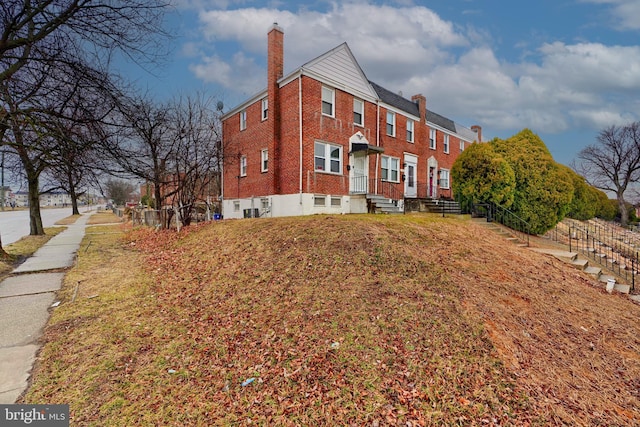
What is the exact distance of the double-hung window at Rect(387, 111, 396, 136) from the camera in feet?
60.9

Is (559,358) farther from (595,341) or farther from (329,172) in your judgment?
(329,172)

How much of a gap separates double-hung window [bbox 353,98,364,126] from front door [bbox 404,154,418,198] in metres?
4.81

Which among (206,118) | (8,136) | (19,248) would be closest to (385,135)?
(206,118)

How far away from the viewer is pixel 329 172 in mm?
14539

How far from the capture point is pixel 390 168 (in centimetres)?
1834

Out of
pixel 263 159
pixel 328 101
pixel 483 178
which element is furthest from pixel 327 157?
pixel 483 178

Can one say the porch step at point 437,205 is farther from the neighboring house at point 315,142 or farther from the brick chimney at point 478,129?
the brick chimney at point 478,129

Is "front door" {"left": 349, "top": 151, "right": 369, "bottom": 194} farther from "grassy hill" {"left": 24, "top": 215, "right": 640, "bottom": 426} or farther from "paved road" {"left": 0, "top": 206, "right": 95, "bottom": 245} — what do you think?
"paved road" {"left": 0, "top": 206, "right": 95, "bottom": 245}

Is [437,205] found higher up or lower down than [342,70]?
lower down

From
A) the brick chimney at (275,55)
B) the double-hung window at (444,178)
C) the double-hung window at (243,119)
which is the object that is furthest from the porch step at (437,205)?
the double-hung window at (243,119)

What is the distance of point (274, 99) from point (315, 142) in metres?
3.08

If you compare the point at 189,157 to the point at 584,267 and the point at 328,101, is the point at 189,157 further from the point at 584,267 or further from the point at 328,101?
the point at 584,267

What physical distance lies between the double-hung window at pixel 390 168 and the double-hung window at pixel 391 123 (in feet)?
5.29

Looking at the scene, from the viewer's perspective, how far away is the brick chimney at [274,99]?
1473 cm
